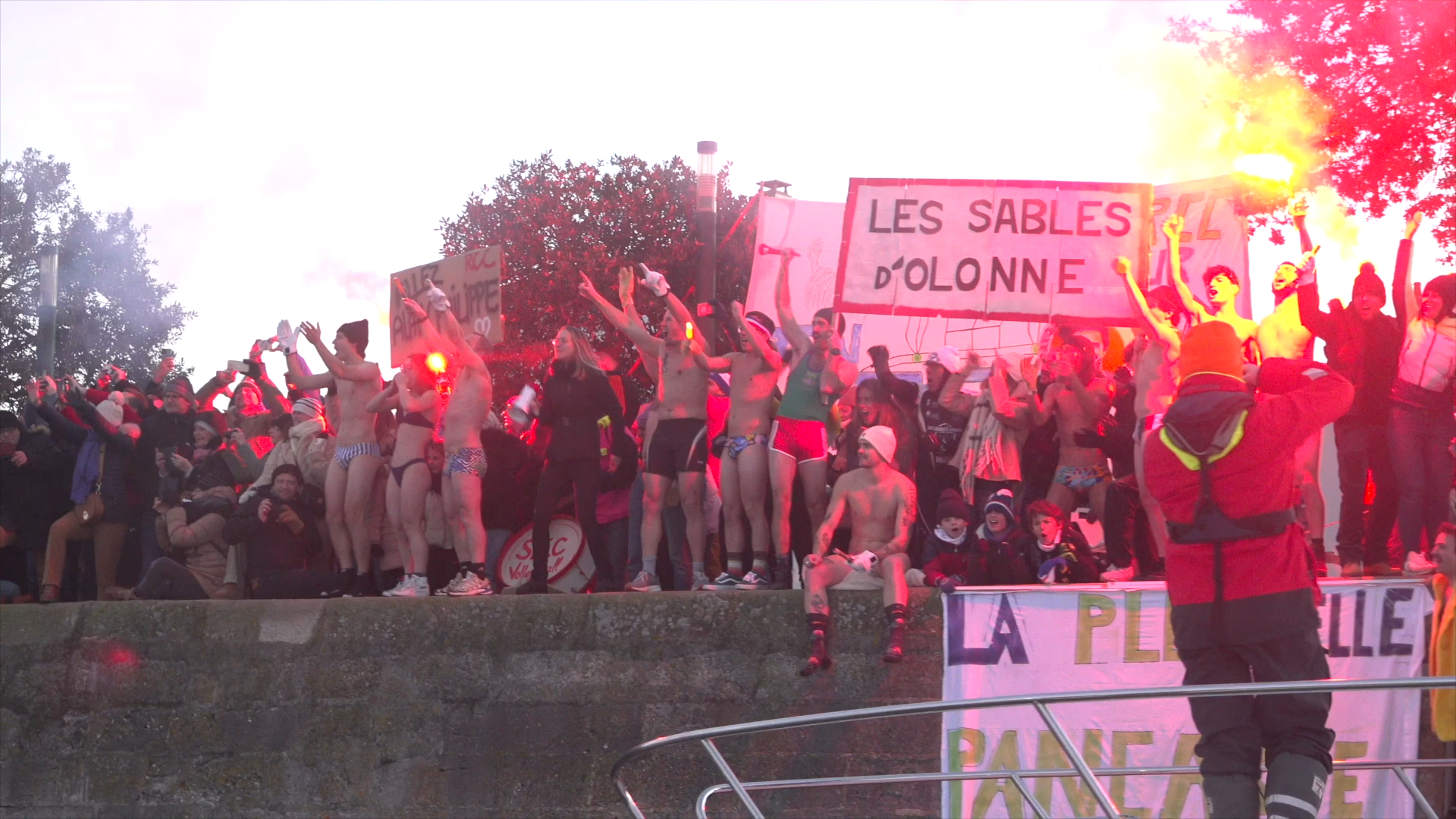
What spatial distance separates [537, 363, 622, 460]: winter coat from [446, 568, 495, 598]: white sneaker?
2.77ft

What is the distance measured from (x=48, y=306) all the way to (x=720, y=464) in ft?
25.0

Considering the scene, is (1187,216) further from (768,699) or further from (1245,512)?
(1245,512)

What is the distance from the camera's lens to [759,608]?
29.3 feet

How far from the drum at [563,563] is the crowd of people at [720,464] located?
0.07m

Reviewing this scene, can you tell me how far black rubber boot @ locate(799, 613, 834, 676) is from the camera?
8617 mm

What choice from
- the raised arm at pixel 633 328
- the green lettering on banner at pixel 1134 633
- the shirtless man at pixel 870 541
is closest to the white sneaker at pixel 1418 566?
the green lettering on banner at pixel 1134 633

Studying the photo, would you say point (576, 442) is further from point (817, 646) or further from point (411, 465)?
point (817, 646)

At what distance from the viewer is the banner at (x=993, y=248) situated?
1012cm

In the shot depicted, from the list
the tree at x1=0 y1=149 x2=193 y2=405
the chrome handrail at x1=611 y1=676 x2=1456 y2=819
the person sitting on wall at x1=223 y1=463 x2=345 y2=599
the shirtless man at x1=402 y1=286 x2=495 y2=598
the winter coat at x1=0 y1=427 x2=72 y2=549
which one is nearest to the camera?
the chrome handrail at x1=611 y1=676 x2=1456 y2=819

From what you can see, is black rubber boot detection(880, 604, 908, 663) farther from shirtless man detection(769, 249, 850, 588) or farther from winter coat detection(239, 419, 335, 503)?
winter coat detection(239, 419, 335, 503)

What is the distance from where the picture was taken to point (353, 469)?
10.4 meters

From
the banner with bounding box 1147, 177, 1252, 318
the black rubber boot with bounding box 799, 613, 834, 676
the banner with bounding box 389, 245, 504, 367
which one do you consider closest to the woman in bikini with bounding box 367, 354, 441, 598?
the banner with bounding box 389, 245, 504, 367

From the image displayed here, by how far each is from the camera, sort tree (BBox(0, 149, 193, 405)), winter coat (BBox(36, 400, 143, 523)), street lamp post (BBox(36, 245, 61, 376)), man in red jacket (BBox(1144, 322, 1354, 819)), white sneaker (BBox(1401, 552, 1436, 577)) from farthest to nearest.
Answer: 1. tree (BBox(0, 149, 193, 405))
2. street lamp post (BBox(36, 245, 61, 376))
3. winter coat (BBox(36, 400, 143, 523))
4. white sneaker (BBox(1401, 552, 1436, 577))
5. man in red jacket (BBox(1144, 322, 1354, 819))

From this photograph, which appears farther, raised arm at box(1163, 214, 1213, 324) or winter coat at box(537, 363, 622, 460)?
winter coat at box(537, 363, 622, 460)
